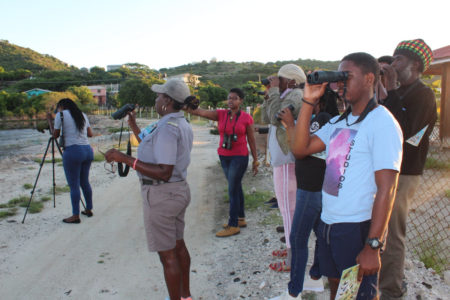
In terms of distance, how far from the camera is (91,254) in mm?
4008

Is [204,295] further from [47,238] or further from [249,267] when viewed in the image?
[47,238]

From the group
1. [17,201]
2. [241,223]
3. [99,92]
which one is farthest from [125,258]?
[99,92]

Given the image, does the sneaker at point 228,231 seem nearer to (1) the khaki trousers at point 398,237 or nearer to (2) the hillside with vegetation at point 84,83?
(1) the khaki trousers at point 398,237

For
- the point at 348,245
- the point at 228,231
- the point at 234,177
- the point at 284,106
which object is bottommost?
the point at 228,231

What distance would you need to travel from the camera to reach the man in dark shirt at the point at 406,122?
240cm

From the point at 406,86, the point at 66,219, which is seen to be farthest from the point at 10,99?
the point at 406,86

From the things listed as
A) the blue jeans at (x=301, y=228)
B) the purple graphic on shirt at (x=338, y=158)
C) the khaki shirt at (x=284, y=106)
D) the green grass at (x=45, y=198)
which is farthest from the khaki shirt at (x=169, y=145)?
the green grass at (x=45, y=198)

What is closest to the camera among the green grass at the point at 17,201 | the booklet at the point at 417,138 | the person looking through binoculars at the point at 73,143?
the booklet at the point at 417,138

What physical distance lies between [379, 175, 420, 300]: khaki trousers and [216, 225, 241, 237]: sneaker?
7.50 feet

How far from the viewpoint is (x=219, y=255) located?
13.1 ft

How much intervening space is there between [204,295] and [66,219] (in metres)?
3.00

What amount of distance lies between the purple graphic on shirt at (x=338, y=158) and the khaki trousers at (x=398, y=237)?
36.8 inches

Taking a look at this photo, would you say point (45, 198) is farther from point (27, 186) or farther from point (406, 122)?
point (406, 122)

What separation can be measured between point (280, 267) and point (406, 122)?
1.90 m
